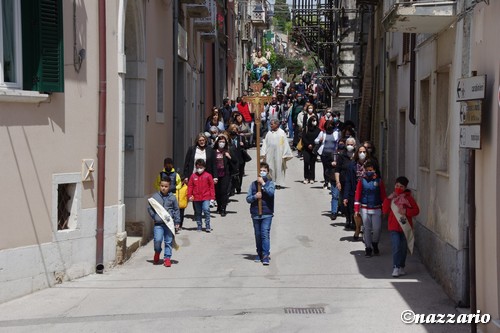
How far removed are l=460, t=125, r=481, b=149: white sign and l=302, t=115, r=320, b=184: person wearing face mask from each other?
1365cm

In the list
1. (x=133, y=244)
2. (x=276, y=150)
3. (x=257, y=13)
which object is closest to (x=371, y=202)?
(x=133, y=244)

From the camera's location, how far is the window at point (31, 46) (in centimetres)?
1166

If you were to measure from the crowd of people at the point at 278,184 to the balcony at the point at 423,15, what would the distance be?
2.27 metres

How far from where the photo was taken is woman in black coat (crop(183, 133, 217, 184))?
18.8 m

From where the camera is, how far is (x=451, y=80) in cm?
1251

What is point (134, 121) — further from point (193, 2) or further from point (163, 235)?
point (193, 2)

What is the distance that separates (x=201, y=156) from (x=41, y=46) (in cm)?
727

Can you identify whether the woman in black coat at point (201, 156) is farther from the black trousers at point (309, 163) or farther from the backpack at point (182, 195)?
the black trousers at point (309, 163)

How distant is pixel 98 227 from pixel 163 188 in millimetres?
1436

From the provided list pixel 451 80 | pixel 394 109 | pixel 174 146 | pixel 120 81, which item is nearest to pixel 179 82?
pixel 174 146

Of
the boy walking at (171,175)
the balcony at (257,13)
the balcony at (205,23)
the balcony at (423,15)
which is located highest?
the balcony at (257,13)

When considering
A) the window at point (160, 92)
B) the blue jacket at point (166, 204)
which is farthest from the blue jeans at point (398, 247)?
the window at point (160, 92)

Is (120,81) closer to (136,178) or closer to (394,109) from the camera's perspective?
(136,178)

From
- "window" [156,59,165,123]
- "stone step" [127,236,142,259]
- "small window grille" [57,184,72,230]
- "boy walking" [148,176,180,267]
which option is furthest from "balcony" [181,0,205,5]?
"small window grille" [57,184,72,230]
